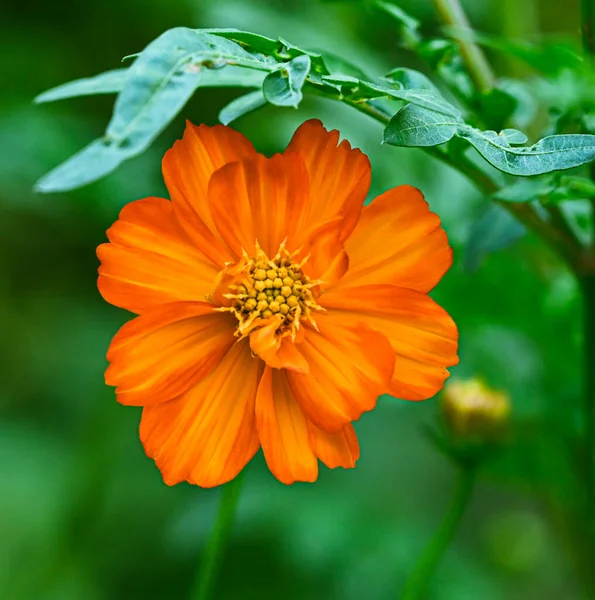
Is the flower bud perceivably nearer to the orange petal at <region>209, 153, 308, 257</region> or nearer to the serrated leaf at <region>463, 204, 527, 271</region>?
the serrated leaf at <region>463, 204, 527, 271</region>

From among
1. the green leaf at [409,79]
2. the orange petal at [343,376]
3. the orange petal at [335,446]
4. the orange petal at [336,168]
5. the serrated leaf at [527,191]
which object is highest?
the green leaf at [409,79]

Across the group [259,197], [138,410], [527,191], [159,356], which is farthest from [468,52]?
[138,410]

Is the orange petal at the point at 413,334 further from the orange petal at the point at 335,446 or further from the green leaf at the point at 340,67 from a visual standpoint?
the green leaf at the point at 340,67

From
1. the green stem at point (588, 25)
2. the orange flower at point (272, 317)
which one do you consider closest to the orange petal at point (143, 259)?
the orange flower at point (272, 317)

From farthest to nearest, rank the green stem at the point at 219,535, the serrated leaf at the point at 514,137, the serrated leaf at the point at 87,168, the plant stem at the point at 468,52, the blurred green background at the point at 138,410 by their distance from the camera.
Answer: the blurred green background at the point at 138,410 < the plant stem at the point at 468,52 < the green stem at the point at 219,535 < the serrated leaf at the point at 514,137 < the serrated leaf at the point at 87,168

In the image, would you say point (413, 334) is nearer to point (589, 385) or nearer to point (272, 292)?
point (272, 292)

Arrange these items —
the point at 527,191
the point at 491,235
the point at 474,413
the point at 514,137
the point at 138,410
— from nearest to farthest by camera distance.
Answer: the point at 514,137
the point at 527,191
the point at 491,235
the point at 474,413
the point at 138,410
